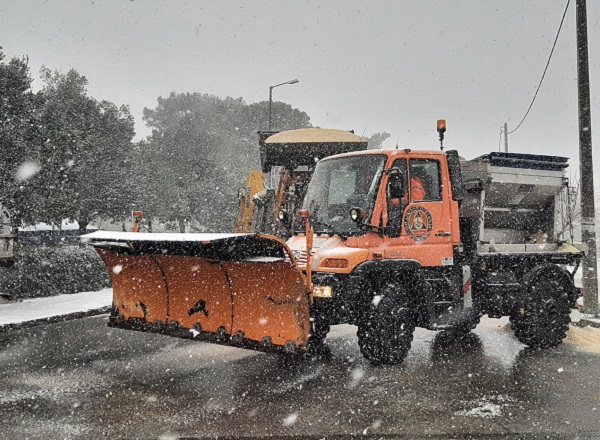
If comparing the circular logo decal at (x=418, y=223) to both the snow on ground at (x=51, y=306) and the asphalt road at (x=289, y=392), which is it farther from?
the snow on ground at (x=51, y=306)

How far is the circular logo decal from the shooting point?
22.2 ft

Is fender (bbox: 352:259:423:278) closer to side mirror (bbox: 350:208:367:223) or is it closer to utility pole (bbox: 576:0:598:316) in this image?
side mirror (bbox: 350:208:367:223)

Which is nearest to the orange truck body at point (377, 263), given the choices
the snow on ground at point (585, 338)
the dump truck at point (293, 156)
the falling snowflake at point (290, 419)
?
the snow on ground at point (585, 338)

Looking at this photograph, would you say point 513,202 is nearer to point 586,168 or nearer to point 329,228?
point 329,228

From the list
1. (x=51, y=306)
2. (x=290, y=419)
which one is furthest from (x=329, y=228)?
(x=51, y=306)

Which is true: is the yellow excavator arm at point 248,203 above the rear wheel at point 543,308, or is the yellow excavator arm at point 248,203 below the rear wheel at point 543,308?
above

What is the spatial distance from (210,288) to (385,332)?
208cm

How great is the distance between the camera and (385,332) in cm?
629

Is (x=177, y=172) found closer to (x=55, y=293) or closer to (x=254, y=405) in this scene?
(x=55, y=293)

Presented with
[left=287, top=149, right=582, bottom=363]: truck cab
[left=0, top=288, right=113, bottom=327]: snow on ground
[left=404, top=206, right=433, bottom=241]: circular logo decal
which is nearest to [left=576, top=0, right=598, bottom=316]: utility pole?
[left=287, top=149, right=582, bottom=363]: truck cab

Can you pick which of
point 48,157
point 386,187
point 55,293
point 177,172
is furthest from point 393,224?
point 177,172

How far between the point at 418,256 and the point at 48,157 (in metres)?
23.2

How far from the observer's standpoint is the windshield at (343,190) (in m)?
6.71

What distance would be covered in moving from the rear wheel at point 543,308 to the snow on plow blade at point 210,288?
374 centimetres
